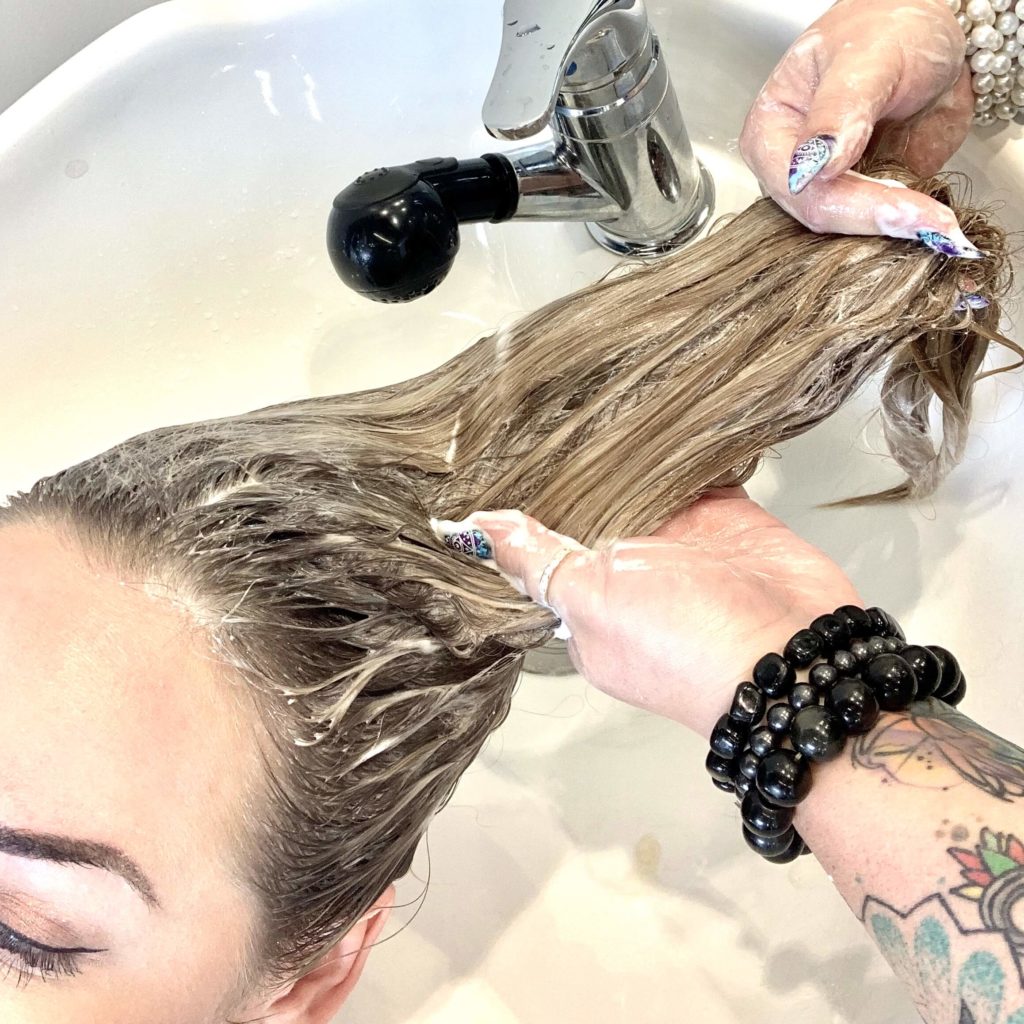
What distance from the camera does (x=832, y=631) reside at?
1.70 ft

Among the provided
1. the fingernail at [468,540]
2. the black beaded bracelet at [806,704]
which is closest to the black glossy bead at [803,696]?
the black beaded bracelet at [806,704]

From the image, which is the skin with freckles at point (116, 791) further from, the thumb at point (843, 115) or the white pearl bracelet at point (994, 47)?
the white pearl bracelet at point (994, 47)

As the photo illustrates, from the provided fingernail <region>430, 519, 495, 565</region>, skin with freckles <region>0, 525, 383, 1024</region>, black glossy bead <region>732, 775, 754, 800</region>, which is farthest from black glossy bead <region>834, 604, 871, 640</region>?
skin with freckles <region>0, 525, 383, 1024</region>

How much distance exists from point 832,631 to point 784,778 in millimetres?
89

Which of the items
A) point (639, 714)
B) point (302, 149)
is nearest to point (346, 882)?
point (639, 714)

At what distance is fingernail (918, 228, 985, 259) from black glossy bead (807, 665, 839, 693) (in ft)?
1.03

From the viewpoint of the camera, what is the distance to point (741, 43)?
83cm

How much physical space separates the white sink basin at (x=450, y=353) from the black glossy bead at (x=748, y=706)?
32 cm

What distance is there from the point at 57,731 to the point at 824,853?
0.42m

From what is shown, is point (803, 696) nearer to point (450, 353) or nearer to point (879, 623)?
point (879, 623)

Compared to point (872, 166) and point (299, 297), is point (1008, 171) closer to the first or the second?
point (872, 166)

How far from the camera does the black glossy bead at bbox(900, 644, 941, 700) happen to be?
1.68ft

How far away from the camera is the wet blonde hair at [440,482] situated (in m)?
0.55

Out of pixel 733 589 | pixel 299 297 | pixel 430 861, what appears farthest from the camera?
pixel 299 297
